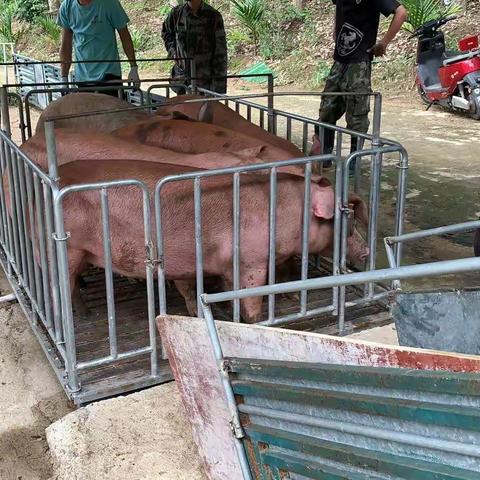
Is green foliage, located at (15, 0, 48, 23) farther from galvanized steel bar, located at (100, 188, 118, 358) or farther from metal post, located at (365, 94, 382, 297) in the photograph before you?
galvanized steel bar, located at (100, 188, 118, 358)

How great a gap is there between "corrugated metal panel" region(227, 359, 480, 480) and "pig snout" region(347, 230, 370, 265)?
2320mm

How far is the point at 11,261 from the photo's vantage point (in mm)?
4680

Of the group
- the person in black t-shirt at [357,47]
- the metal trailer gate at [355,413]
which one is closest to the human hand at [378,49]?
the person in black t-shirt at [357,47]

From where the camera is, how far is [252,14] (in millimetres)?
19906

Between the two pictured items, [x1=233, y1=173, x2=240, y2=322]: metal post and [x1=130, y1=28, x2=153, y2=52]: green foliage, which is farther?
[x1=130, y1=28, x2=153, y2=52]: green foliage

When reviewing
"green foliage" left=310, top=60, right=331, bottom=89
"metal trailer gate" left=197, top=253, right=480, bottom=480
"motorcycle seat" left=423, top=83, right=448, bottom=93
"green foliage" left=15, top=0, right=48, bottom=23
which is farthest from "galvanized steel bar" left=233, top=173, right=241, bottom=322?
"green foliage" left=15, top=0, right=48, bottom=23

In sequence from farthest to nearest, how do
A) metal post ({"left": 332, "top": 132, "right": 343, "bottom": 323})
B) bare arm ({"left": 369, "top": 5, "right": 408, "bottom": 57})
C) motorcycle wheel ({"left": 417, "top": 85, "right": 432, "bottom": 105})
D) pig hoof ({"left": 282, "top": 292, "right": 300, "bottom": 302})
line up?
motorcycle wheel ({"left": 417, "top": 85, "right": 432, "bottom": 105})
bare arm ({"left": 369, "top": 5, "right": 408, "bottom": 57})
pig hoof ({"left": 282, "top": 292, "right": 300, "bottom": 302})
metal post ({"left": 332, "top": 132, "right": 343, "bottom": 323})

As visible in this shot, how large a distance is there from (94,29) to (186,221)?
15.0ft

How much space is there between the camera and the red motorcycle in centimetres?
1116


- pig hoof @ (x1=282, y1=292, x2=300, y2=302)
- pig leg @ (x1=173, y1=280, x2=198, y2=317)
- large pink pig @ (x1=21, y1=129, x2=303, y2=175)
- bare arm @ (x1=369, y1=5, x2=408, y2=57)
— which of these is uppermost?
bare arm @ (x1=369, y1=5, x2=408, y2=57)

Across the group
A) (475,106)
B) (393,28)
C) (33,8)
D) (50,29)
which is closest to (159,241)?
(393,28)

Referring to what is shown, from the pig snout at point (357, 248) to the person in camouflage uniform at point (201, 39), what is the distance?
463 centimetres

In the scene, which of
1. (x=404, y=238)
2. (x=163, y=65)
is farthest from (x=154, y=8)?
(x=404, y=238)

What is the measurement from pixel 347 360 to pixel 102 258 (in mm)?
1933
